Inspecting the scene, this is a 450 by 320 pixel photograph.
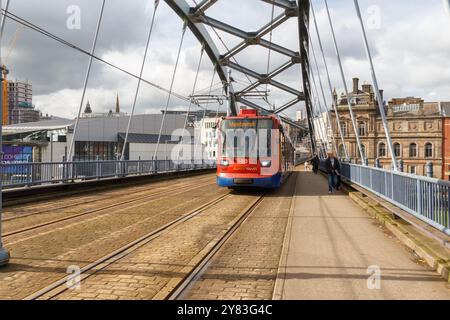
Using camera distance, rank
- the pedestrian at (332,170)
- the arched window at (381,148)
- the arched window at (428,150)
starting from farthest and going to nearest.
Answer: the arched window at (381,148)
the arched window at (428,150)
the pedestrian at (332,170)

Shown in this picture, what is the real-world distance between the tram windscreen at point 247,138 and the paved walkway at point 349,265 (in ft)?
19.6

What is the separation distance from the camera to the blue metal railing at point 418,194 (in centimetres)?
556

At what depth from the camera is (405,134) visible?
7919 cm

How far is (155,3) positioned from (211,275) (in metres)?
21.7

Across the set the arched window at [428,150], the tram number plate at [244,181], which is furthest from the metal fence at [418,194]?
the arched window at [428,150]

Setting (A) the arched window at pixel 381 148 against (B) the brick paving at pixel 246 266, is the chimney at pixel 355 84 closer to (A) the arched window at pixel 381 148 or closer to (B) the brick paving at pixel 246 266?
(A) the arched window at pixel 381 148

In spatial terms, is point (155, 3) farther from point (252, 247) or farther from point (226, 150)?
point (252, 247)

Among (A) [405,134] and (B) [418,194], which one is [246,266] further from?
(A) [405,134]

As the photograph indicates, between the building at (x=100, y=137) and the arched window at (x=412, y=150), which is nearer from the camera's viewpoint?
the building at (x=100, y=137)

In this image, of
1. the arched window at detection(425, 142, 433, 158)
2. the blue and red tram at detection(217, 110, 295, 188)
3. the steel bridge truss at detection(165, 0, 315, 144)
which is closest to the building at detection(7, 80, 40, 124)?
the steel bridge truss at detection(165, 0, 315, 144)

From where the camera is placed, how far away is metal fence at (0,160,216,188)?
1236 cm

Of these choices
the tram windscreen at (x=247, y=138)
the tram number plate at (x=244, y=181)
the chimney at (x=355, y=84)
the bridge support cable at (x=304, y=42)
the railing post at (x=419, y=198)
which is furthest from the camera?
the chimney at (x=355, y=84)

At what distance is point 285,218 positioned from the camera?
378 inches
